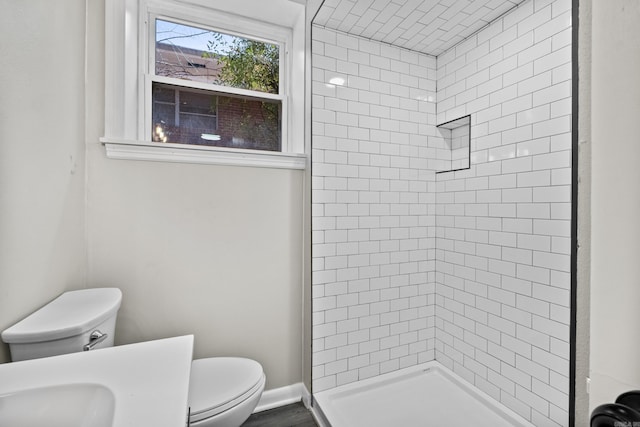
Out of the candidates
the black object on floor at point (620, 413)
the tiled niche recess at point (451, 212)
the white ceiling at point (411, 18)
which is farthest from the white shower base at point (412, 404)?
the white ceiling at point (411, 18)

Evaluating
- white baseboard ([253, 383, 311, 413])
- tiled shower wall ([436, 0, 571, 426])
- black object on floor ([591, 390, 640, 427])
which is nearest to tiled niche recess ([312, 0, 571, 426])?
tiled shower wall ([436, 0, 571, 426])

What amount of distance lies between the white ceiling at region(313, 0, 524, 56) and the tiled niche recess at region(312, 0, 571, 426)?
7 centimetres

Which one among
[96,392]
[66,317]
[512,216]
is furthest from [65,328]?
[512,216]

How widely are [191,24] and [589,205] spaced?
2042mm

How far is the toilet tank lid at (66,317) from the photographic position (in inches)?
34.5

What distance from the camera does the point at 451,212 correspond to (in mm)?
2070

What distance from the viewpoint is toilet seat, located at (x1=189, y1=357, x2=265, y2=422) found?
1112mm

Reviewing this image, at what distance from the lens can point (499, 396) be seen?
1.74m

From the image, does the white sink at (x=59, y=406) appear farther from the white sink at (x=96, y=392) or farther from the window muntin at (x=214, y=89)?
the window muntin at (x=214, y=89)

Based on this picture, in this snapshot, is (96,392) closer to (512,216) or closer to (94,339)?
(94,339)

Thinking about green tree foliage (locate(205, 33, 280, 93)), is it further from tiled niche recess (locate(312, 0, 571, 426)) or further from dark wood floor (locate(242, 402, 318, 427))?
dark wood floor (locate(242, 402, 318, 427))

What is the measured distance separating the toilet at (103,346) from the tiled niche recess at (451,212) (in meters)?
0.60

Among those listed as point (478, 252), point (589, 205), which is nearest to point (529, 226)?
point (478, 252)

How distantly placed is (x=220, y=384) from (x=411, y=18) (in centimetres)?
215
